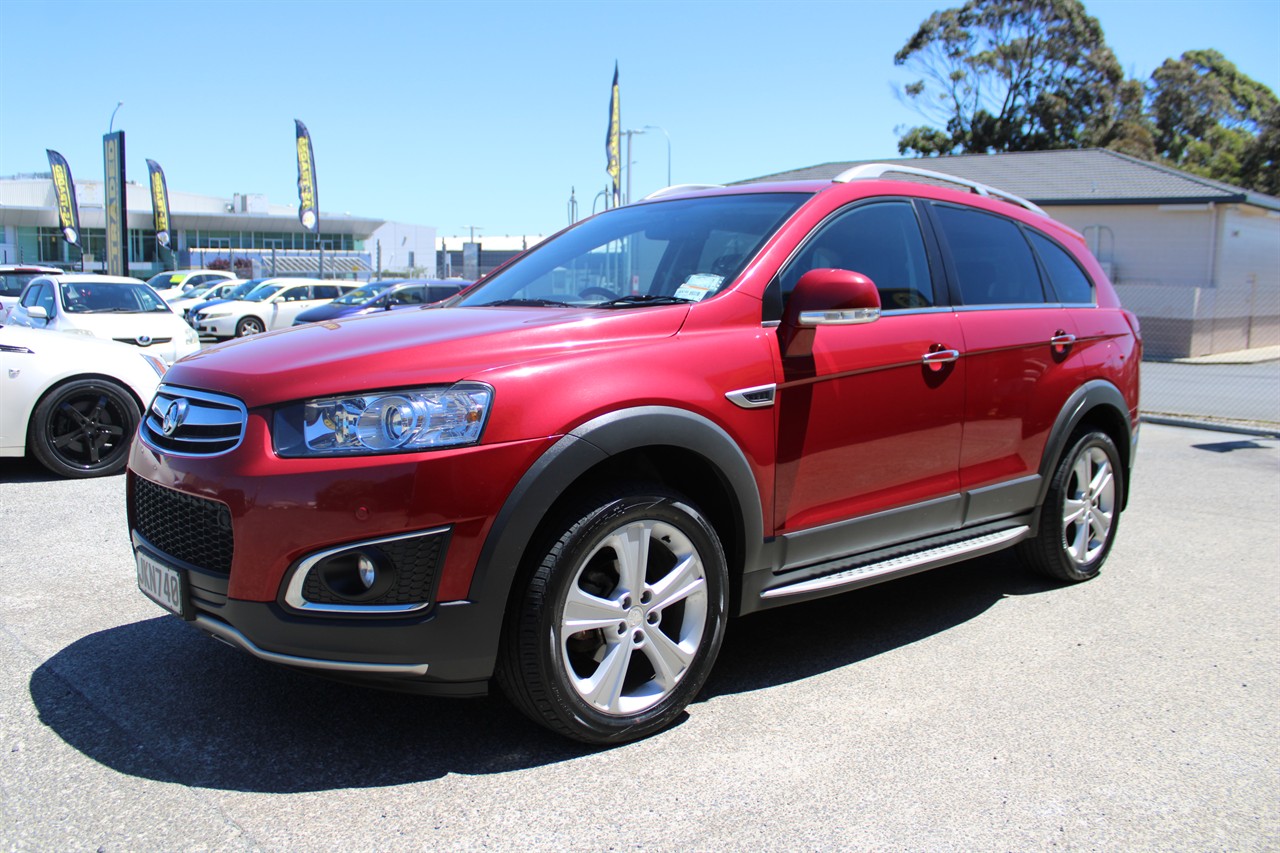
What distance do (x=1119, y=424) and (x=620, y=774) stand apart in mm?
3511

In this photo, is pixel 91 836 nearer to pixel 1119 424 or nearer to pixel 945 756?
pixel 945 756

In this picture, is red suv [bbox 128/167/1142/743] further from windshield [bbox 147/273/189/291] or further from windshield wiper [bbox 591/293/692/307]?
windshield [bbox 147/273/189/291]

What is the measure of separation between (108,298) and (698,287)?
1205 cm

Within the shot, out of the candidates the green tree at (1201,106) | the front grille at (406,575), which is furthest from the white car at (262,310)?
the green tree at (1201,106)

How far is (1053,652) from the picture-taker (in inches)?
164

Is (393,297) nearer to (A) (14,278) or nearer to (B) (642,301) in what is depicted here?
(A) (14,278)

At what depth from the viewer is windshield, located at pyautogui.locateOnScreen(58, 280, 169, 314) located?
1313 cm

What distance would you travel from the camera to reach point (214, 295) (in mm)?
33125

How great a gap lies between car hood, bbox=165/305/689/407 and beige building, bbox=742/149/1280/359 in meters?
20.6

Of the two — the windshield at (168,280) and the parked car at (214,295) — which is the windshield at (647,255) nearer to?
the parked car at (214,295)

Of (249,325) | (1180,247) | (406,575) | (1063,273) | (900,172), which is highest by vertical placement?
(1180,247)

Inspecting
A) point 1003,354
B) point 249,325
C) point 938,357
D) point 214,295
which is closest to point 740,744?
point 938,357

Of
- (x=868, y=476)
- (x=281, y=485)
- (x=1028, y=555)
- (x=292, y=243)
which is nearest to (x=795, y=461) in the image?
(x=868, y=476)

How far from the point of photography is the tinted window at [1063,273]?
5051mm
